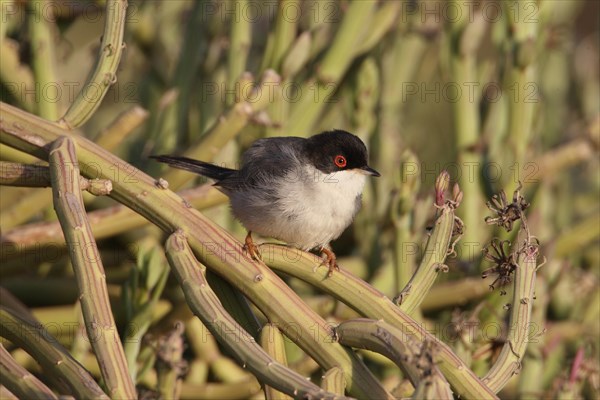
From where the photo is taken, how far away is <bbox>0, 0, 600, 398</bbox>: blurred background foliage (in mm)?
4137

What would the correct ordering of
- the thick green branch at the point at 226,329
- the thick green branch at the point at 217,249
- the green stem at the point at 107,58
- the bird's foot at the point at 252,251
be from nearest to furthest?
the thick green branch at the point at 226,329 < the thick green branch at the point at 217,249 < the bird's foot at the point at 252,251 < the green stem at the point at 107,58

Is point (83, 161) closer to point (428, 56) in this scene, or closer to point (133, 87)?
point (133, 87)

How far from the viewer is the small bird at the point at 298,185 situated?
371 cm

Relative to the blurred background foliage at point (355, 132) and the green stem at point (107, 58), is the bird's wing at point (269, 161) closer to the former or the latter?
the blurred background foliage at point (355, 132)

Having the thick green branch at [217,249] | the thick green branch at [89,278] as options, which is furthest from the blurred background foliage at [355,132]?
the thick green branch at [89,278]

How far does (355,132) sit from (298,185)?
58.0 inches

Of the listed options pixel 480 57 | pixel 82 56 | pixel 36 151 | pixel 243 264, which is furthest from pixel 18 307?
pixel 480 57

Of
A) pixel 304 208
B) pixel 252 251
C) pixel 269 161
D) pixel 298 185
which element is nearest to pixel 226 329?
pixel 252 251

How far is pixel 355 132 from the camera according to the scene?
520 cm

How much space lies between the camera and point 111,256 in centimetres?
471

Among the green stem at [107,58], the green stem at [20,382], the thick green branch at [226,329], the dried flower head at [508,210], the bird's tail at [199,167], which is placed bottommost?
the green stem at [20,382]

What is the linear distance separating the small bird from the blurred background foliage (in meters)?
0.17

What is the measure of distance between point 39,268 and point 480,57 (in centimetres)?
475

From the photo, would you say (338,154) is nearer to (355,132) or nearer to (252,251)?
(252,251)
